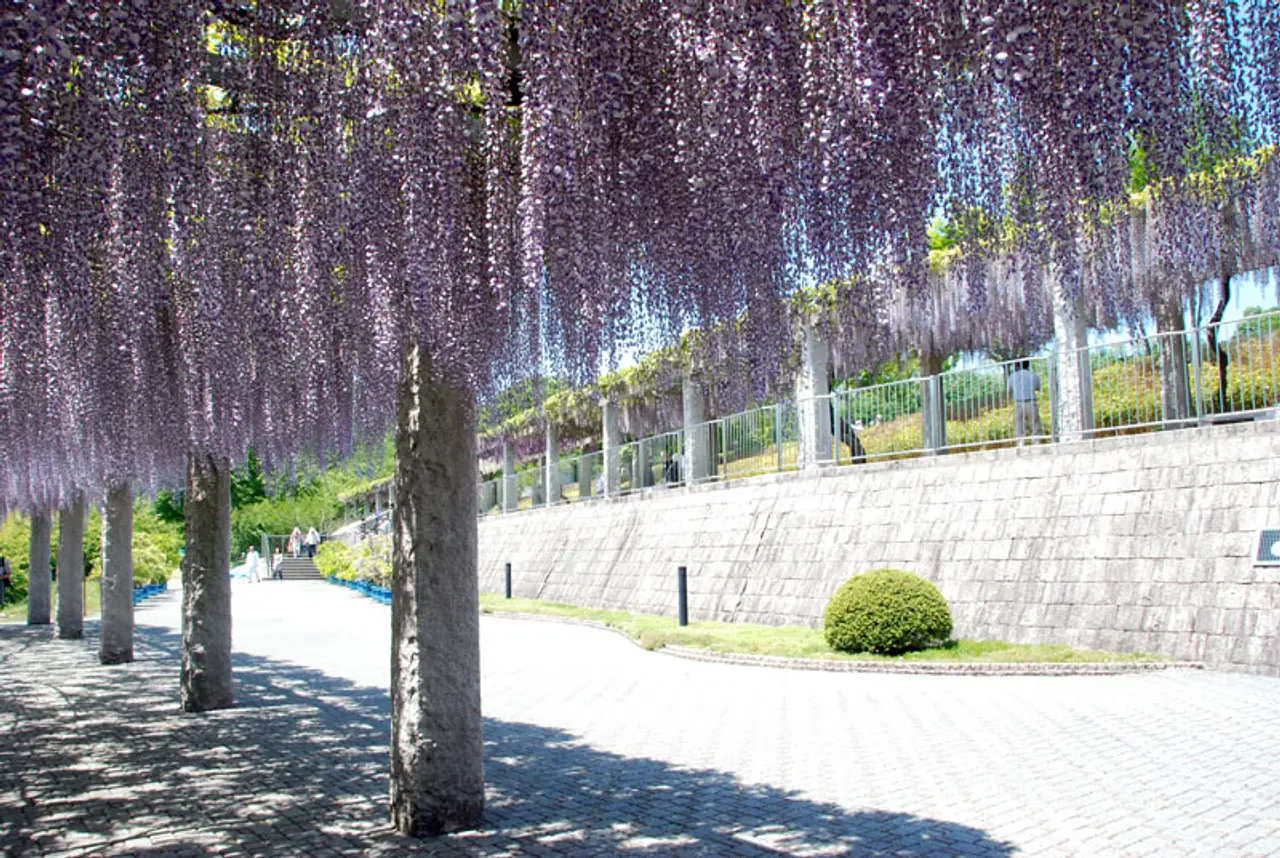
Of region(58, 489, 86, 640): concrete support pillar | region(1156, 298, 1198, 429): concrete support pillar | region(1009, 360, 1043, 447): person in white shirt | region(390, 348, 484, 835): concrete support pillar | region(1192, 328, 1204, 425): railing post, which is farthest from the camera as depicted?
region(58, 489, 86, 640): concrete support pillar

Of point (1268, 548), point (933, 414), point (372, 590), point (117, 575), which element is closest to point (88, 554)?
point (372, 590)

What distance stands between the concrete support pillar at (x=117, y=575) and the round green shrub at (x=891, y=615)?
29.6ft

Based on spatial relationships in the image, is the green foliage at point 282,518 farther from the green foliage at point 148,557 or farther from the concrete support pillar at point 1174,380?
the concrete support pillar at point 1174,380

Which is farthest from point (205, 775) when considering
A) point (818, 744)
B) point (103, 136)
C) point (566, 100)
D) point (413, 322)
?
point (566, 100)

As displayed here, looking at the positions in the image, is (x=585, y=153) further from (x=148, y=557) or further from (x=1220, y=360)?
(x=148, y=557)

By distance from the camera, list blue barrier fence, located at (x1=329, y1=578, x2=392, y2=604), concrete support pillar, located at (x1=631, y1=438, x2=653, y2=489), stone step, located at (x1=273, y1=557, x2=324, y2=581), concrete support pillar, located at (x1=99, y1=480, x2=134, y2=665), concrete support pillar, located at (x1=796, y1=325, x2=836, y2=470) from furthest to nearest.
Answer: stone step, located at (x1=273, y1=557, x2=324, y2=581)
blue barrier fence, located at (x1=329, y1=578, x2=392, y2=604)
concrete support pillar, located at (x1=631, y1=438, x2=653, y2=489)
concrete support pillar, located at (x1=796, y1=325, x2=836, y2=470)
concrete support pillar, located at (x1=99, y1=480, x2=134, y2=665)

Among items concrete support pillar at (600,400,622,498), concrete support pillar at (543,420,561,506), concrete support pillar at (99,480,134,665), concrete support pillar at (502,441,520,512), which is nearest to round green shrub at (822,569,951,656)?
concrete support pillar at (99,480,134,665)

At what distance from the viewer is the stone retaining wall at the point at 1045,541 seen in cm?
966

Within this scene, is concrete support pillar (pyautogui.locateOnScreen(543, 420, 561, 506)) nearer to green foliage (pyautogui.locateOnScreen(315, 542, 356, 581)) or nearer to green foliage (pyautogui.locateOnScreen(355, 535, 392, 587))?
green foliage (pyautogui.locateOnScreen(355, 535, 392, 587))

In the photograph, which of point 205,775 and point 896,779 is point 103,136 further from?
point 896,779

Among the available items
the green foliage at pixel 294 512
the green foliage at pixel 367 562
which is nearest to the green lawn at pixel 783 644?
the green foliage at pixel 367 562

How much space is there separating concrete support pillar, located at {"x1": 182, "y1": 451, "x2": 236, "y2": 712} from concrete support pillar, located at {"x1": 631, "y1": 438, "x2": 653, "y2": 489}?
14.8 m

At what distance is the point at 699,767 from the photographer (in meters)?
6.65

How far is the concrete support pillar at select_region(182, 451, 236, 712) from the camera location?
Answer: 9203 millimetres
